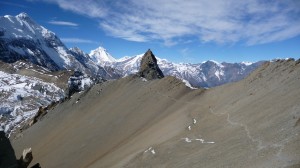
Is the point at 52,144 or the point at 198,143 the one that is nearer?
the point at 198,143

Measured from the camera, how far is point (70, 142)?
363 ft

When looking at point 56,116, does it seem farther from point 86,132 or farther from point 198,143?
point 198,143

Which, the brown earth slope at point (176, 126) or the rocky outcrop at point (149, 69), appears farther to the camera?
the rocky outcrop at point (149, 69)

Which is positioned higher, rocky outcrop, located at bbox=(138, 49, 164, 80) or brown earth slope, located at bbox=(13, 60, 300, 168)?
rocky outcrop, located at bbox=(138, 49, 164, 80)

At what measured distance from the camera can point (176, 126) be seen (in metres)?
79.7

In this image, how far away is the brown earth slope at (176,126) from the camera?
41.8m

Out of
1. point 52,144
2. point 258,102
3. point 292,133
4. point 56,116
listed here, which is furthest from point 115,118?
point 292,133

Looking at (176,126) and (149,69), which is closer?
(176,126)

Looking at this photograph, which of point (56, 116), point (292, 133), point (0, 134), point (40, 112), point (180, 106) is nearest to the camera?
point (292, 133)

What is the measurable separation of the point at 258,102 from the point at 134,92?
67.2 meters

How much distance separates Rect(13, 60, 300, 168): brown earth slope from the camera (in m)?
41.8

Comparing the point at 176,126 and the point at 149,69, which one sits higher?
the point at 149,69

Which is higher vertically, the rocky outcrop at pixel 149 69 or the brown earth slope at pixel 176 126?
the rocky outcrop at pixel 149 69

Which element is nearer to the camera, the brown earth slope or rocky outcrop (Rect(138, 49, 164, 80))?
the brown earth slope
